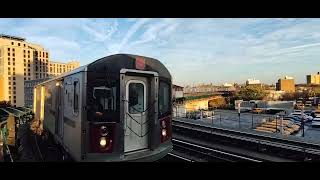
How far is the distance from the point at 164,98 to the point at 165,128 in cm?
80

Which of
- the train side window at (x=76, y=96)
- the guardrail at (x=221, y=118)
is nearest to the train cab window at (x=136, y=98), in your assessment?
the train side window at (x=76, y=96)

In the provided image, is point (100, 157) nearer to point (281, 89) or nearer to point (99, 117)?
point (99, 117)

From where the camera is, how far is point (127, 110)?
23.3ft

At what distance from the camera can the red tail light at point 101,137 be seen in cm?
666

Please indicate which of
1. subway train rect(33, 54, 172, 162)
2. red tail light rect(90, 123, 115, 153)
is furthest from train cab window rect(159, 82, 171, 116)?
red tail light rect(90, 123, 115, 153)

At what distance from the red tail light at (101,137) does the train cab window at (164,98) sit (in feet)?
→ 5.07

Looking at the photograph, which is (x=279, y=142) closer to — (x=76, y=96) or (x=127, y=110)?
(x=127, y=110)

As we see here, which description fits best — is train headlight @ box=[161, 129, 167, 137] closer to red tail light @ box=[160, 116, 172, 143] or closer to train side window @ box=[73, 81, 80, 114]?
red tail light @ box=[160, 116, 172, 143]

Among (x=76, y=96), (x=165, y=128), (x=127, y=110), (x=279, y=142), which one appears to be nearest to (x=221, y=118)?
(x=279, y=142)

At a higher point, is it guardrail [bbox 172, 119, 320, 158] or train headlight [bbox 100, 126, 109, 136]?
train headlight [bbox 100, 126, 109, 136]

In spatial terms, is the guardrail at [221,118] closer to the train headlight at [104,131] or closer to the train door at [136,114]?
the train door at [136,114]

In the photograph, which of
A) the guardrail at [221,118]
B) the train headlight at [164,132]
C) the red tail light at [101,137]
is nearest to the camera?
the red tail light at [101,137]

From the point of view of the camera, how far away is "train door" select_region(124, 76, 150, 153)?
23.5 ft
